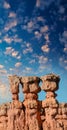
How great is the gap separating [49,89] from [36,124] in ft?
12.5

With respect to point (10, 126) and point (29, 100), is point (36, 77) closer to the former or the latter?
point (29, 100)

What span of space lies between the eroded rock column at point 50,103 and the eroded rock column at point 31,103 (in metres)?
0.74

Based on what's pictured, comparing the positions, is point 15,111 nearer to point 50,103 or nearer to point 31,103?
point 31,103

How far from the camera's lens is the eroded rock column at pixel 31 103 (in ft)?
128

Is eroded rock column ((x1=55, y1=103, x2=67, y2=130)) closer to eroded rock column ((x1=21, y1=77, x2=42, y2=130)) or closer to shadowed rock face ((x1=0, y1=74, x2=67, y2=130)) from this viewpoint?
shadowed rock face ((x1=0, y1=74, x2=67, y2=130))

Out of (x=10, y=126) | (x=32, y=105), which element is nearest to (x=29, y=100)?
(x=32, y=105)

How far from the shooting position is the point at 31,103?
39.4 m

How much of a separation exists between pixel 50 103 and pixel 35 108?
1705 millimetres

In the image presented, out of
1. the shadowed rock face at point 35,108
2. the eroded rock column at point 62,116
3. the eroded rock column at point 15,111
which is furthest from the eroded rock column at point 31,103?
the eroded rock column at point 62,116

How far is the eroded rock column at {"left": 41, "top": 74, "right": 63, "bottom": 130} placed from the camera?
127 ft

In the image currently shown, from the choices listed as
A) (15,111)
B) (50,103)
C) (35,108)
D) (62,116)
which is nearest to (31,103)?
(35,108)

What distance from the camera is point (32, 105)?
3931cm

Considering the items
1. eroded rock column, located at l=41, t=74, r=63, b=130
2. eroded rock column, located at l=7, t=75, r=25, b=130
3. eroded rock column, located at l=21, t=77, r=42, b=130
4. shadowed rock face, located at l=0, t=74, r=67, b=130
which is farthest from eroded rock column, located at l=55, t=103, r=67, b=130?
eroded rock column, located at l=7, t=75, r=25, b=130

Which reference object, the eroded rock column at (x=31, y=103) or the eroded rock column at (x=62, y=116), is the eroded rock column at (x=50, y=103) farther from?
the eroded rock column at (x=31, y=103)
